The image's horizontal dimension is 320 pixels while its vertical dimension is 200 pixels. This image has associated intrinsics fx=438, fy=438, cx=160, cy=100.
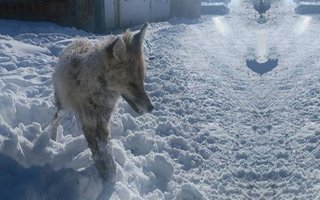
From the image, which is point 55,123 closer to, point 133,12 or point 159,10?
point 133,12

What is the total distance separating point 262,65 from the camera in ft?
53.9

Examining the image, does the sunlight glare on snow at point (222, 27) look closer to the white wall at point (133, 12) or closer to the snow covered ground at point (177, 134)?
the white wall at point (133, 12)

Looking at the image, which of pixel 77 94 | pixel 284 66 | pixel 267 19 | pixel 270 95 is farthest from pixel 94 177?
pixel 267 19

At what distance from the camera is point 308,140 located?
816 cm

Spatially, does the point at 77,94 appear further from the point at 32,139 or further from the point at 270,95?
the point at 270,95

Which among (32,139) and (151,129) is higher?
(32,139)

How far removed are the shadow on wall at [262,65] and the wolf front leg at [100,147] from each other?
10841 mm

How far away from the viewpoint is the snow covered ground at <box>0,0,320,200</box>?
527cm

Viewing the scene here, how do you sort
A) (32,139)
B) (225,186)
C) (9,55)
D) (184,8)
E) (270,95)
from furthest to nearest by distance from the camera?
(184,8) < (270,95) < (9,55) < (225,186) < (32,139)

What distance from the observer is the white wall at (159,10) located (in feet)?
87.7

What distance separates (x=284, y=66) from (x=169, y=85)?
21.9ft

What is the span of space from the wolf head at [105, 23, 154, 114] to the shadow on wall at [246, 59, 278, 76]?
35.4 feet

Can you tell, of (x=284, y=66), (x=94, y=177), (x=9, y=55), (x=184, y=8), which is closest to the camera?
(x=94, y=177)

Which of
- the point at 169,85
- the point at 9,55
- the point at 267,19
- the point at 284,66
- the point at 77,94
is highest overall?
the point at 77,94
